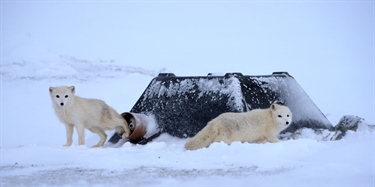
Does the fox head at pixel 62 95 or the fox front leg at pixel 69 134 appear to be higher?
the fox head at pixel 62 95

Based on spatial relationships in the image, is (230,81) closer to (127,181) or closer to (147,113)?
(147,113)

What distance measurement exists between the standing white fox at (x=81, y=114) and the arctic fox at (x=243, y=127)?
75.3 inches

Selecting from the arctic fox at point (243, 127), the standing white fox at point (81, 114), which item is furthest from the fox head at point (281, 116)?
the standing white fox at point (81, 114)

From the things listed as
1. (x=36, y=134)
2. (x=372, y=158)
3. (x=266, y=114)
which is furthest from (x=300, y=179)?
(x=36, y=134)

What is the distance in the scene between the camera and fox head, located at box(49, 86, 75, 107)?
26.6 ft

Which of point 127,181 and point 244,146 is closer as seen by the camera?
point 127,181

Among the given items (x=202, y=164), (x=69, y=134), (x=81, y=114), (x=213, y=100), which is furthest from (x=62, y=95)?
(x=202, y=164)

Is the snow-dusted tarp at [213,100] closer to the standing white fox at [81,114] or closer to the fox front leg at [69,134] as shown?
the standing white fox at [81,114]

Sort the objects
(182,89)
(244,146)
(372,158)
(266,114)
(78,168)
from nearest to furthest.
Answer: (372,158) < (78,168) < (244,146) < (266,114) < (182,89)

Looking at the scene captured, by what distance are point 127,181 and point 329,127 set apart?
5.42 metres

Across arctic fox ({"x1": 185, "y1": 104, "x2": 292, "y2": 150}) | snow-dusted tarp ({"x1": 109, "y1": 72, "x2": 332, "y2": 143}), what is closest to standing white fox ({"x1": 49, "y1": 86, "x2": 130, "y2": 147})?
snow-dusted tarp ({"x1": 109, "y1": 72, "x2": 332, "y2": 143})

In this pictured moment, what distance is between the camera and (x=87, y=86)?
16219mm

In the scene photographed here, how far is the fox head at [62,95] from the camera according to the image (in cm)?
810

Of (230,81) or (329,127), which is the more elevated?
(230,81)
